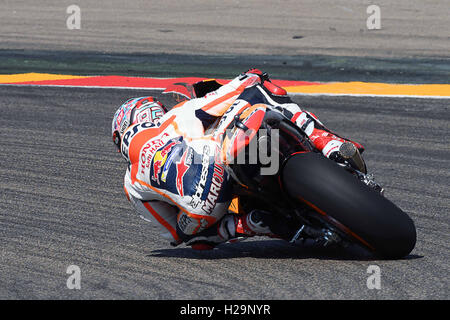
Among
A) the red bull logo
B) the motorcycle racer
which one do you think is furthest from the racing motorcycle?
the red bull logo

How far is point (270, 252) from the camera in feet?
16.9

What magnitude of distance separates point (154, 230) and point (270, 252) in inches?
41.5

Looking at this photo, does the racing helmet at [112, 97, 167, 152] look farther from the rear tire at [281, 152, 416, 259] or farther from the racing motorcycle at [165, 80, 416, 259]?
the rear tire at [281, 152, 416, 259]

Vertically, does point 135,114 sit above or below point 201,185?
above

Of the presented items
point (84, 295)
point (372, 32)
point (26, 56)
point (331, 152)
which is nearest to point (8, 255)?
point (84, 295)

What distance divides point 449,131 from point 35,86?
5.61 meters

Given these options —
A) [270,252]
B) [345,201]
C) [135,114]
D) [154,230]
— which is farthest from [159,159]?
[345,201]

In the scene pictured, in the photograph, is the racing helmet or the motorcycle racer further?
the racing helmet

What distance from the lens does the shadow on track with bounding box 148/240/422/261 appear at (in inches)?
192

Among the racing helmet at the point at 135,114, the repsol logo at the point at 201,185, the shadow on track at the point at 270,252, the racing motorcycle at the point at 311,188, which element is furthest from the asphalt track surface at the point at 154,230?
the racing helmet at the point at 135,114

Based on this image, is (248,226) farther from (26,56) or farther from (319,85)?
(26,56)

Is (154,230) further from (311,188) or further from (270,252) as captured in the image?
(311,188)

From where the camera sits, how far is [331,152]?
4840 millimetres

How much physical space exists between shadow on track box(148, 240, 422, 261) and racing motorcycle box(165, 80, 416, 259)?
163mm
